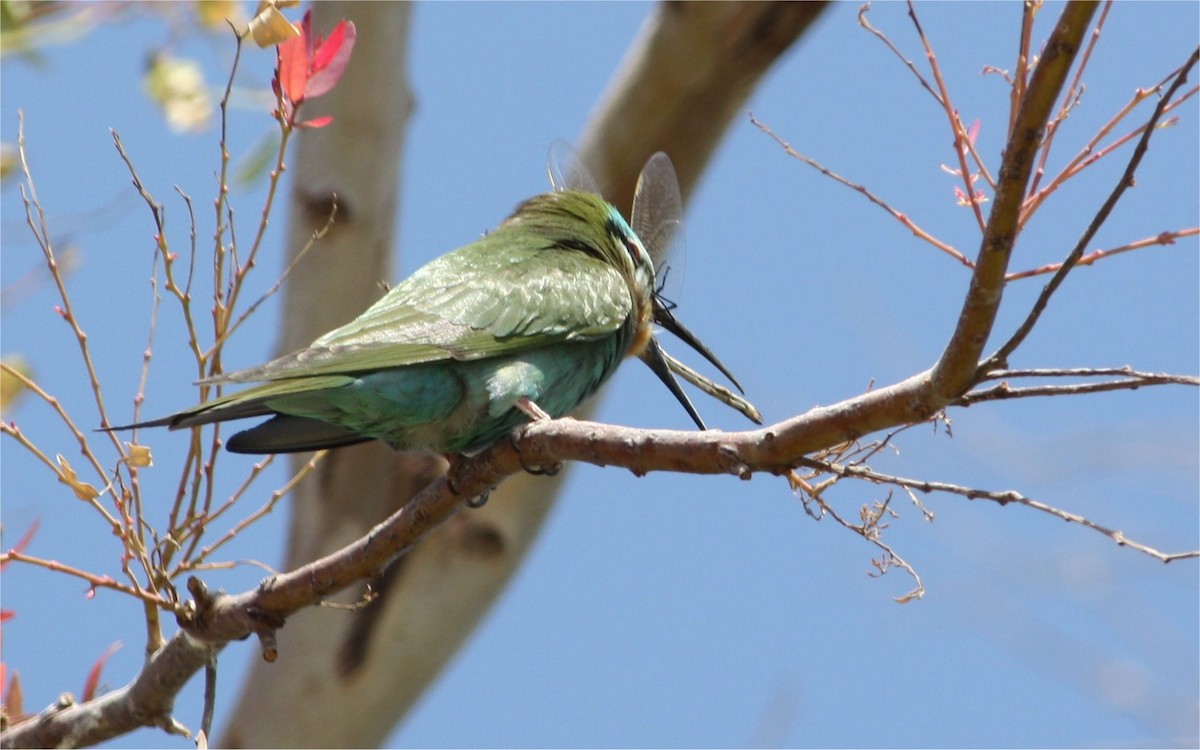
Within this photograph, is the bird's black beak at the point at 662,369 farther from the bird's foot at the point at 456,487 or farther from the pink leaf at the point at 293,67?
the pink leaf at the point at 293,67

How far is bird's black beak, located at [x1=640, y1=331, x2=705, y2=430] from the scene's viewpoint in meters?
3.50

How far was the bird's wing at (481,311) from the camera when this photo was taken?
2.91 m

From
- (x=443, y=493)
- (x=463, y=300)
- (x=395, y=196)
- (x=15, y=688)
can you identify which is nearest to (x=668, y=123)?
(x=395, y=196)

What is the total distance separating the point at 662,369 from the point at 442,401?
2.67ft

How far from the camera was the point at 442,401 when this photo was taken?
3.03m

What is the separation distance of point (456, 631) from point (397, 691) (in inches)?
12.2

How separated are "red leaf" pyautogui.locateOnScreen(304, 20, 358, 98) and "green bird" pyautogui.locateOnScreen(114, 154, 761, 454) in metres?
0.59

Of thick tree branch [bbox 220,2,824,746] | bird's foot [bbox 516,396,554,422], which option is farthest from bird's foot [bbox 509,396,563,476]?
thick tree branch [bbox 220,2,824,746]

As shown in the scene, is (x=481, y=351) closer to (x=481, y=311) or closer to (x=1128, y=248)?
(x=481, y=311)

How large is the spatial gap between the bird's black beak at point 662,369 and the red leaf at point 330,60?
1253mm

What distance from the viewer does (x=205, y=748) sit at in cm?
231

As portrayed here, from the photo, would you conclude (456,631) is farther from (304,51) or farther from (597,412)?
(304,51)

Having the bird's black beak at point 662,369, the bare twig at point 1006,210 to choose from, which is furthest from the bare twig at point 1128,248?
the bird's black beak at point 662,369

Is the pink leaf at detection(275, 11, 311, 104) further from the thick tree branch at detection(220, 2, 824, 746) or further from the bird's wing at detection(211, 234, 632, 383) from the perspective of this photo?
the thick tree branch at detection(220, 2, 824, 746)
